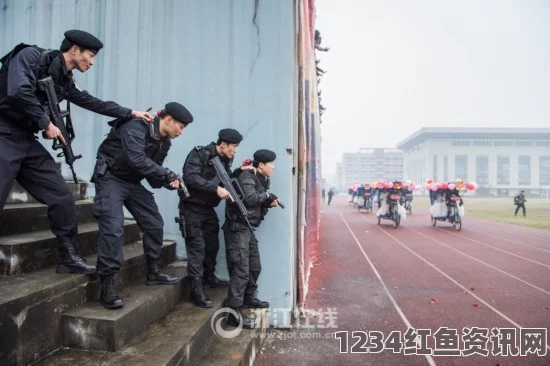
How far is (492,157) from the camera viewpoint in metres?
94.1

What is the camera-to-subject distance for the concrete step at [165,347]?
2.22 m

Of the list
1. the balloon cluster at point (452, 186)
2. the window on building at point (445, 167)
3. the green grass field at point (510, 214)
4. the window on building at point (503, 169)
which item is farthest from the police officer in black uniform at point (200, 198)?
the window on building at point (503, 169)

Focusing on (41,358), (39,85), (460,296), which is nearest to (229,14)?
(39,85)

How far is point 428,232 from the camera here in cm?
1266

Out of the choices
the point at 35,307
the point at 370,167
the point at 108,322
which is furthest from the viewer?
the point at 370,167

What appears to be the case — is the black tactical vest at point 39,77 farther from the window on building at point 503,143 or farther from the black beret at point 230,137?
the window on building at point 503,143

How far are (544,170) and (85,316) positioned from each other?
11716cm

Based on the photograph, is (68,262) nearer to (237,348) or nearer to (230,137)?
(237,348)

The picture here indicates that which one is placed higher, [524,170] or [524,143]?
[524,143]

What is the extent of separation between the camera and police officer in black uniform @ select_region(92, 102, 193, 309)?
2633 millimetres

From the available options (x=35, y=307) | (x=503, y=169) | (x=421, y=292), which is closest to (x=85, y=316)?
(x=35, y=307)

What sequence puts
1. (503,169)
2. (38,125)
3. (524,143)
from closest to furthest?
(38,125), (503,169), (524,143)

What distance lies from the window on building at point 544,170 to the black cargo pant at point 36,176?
11447 cm

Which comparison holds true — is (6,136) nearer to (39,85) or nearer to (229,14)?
(39,85)
